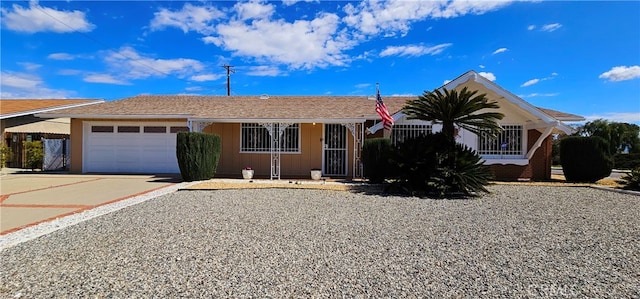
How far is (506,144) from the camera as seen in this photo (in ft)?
47.7

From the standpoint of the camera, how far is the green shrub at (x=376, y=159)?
1198 cm

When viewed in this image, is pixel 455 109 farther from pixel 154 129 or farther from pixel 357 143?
pixel 154 129

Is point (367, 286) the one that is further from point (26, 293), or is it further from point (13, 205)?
point (13, 205)

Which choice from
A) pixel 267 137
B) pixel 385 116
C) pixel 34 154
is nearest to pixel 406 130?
pixel 385 116

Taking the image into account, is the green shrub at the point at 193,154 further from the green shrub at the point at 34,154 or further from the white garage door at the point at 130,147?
the green shrub at the point at 34,154

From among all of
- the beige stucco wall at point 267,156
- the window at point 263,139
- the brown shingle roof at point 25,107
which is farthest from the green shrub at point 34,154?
the window at point 263,139

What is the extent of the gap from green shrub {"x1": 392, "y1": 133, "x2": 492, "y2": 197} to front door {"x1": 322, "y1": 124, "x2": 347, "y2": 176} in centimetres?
500

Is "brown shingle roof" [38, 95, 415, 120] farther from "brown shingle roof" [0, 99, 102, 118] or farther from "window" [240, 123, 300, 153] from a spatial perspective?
"brown shingle roof" [0, 99, 102, 118]

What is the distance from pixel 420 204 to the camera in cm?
823

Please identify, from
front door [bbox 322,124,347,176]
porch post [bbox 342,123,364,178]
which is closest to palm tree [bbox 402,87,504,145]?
porch post [bbox 342,123,364,178]

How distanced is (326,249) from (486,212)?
4.33 metres

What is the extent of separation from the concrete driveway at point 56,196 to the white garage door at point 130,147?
267 cm

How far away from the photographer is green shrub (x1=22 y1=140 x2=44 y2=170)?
54.4 ft

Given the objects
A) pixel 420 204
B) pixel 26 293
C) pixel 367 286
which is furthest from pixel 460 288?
pixel 420 204
